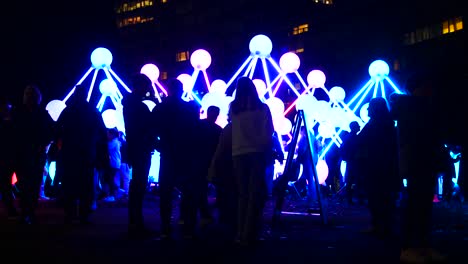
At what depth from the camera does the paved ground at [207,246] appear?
4.85m

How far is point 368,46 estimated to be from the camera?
4909 centimetres

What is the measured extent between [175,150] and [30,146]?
241 cm

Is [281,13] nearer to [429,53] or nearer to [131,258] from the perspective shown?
[429,53]

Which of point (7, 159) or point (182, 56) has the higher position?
point (182, 56)

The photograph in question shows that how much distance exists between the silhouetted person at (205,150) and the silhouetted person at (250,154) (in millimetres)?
821

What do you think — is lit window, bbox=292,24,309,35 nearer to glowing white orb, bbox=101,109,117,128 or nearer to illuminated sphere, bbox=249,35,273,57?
illuminated sphere, bbox=249,35,273,57

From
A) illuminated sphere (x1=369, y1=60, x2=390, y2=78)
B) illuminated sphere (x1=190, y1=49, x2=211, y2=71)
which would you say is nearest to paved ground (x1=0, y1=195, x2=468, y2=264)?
illuminated sphere (x1=190, y1=49, x2=211, y2=71)

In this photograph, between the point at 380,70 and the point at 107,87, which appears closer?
the point at 107,87

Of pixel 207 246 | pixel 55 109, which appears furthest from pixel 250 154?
pixel 55 109

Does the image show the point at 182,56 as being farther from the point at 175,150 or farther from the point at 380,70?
the point at 175,150

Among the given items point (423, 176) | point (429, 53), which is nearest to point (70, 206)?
point (423, 176)

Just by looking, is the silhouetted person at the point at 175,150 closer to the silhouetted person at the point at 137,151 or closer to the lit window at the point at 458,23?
the silhouetted person at the point at 137,151

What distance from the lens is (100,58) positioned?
14.5m

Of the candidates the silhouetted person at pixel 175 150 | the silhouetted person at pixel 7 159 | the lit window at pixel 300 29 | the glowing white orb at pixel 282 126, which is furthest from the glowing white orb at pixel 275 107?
the lit window at pixel 300 29
